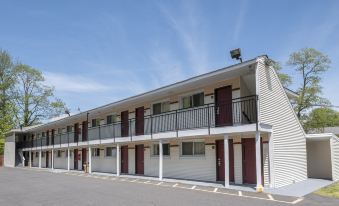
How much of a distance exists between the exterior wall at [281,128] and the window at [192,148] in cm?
375

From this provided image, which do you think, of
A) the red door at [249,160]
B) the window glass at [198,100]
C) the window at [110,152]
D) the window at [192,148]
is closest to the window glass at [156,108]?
the window at [192,148]

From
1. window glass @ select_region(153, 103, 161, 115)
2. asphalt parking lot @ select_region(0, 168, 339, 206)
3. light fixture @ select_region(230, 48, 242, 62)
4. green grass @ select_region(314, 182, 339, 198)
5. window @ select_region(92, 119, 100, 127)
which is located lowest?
green grass @ select_region(314, 182, 339, 198)

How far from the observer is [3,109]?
5356 centimetres

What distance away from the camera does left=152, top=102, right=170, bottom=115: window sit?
1975cm

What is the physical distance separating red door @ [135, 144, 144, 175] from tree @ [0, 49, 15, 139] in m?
38.1

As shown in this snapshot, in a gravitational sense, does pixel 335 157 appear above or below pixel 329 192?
above

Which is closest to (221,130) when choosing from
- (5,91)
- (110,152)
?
(110,152)

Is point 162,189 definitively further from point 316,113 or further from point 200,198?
point 316,113

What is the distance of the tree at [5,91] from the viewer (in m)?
53.0

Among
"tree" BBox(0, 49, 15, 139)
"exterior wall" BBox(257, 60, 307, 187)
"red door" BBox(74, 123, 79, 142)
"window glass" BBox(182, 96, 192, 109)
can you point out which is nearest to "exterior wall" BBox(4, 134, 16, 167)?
"tree" BBox(0, 49, 15, 139)

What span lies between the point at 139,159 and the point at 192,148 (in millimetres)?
5476

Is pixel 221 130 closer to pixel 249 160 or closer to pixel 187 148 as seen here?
pixel 249 160

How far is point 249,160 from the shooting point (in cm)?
1513

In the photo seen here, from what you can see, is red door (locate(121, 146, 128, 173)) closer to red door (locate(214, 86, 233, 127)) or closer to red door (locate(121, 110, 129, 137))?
red door (locate(121, 110, 129, 137))
